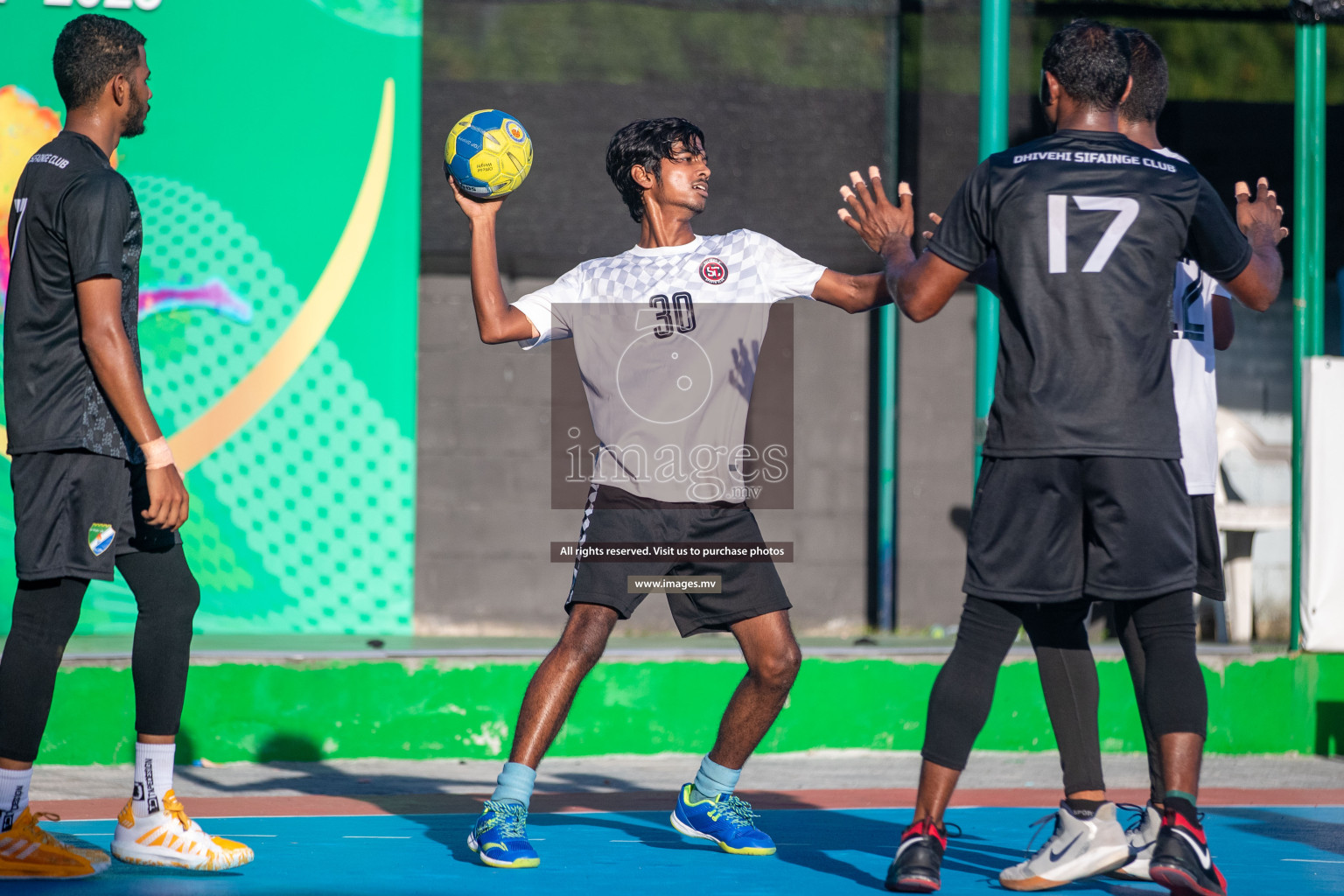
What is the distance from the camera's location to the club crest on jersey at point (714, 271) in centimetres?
427

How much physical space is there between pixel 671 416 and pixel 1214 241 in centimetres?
153

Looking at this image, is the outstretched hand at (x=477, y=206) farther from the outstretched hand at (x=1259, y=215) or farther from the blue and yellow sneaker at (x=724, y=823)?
the outstretched hand at (x=1259, y=215)

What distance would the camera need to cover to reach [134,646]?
12.7 feet

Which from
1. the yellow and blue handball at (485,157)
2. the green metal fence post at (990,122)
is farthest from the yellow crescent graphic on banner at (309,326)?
the yellow and blue handball at (485,157)

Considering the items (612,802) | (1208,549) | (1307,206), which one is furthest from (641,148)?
(1307,206)

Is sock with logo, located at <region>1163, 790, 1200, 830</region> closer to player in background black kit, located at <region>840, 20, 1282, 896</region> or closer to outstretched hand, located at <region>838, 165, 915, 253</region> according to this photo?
player in background black kit, located at <region>840, 20, 1282, 896</region>

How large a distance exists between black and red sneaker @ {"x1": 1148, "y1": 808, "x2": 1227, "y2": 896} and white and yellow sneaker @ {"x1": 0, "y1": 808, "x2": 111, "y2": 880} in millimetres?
2684

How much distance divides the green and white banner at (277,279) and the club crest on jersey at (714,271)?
3886mm

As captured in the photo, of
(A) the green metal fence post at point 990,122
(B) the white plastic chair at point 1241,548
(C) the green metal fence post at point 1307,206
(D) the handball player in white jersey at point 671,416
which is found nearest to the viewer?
(D) the handball player in white jersey at point 671,416

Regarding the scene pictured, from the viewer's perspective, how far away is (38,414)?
3.80 metres

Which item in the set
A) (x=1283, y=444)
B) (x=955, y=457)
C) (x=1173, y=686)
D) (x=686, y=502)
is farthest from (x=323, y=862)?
(x=1283, y=444)

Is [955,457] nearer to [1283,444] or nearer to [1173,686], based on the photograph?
[1283,444]

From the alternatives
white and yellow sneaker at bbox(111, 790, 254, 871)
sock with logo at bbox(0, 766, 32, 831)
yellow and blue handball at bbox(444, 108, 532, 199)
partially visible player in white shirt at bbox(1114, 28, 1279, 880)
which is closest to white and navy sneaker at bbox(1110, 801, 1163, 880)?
partially visible player in white shirt at bbox(1114, 28, 1279, 880)

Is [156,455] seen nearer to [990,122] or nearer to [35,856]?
[35,856]
